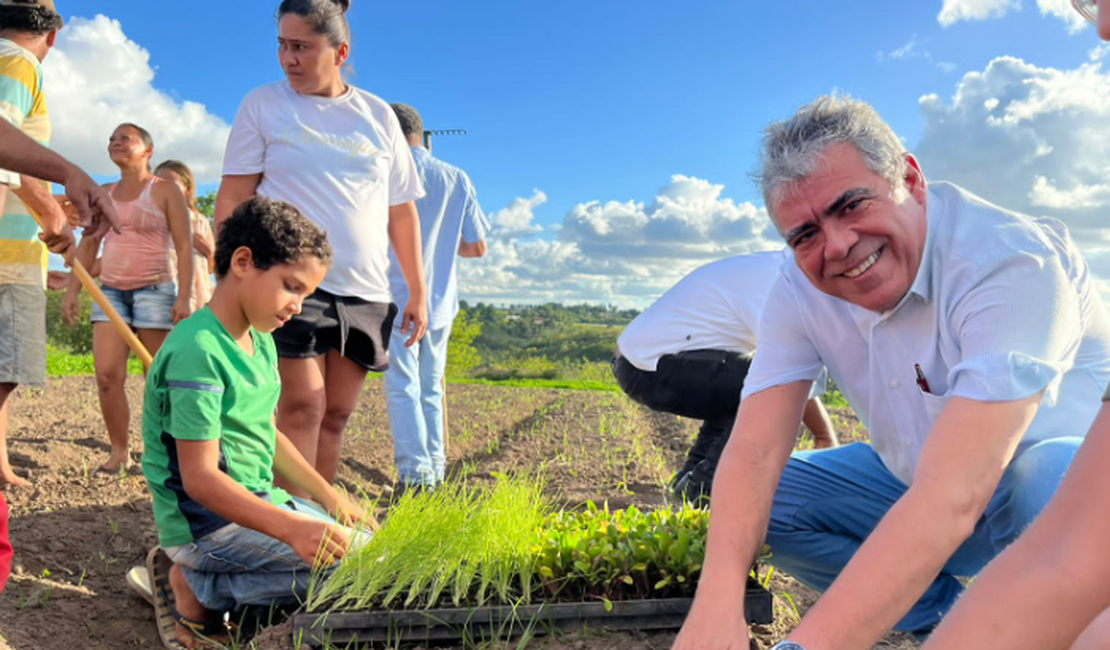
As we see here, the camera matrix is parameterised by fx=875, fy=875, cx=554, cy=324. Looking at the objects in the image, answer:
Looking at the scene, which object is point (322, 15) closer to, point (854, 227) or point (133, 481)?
point (854, 227)

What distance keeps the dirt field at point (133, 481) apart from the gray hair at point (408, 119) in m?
2.03

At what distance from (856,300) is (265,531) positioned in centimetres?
180

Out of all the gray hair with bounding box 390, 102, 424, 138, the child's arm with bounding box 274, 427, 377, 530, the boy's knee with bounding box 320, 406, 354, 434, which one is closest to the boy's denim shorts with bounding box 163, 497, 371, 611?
the child's arm with bounding box 274, 427, 377, 530

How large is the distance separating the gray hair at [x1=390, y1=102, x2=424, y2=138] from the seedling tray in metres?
3.51

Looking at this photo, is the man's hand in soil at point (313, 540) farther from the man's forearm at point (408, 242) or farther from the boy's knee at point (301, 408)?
the man's forearm at point (408, 242)

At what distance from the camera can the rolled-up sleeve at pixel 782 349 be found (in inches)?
90.4

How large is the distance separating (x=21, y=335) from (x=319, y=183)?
1757mm

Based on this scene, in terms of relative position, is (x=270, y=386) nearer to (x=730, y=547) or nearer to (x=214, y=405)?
(x=214, y=405)

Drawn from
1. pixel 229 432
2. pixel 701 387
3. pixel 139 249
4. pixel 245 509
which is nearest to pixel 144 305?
pixel 139 249

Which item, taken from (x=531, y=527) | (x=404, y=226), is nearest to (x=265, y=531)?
(x=531, y=527)

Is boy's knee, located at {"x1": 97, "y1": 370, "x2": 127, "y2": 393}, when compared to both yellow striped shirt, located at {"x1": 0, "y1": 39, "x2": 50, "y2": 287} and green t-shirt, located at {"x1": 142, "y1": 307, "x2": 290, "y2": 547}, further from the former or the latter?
green t-shirt, located at {"x1": 142, "y1": 307, "x2": 290, "y2": 547}

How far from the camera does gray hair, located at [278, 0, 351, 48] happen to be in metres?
3.33

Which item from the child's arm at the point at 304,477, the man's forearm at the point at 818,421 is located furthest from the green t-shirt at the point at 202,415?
the man's forearm at the point at 818,421

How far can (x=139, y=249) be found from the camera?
494cm
